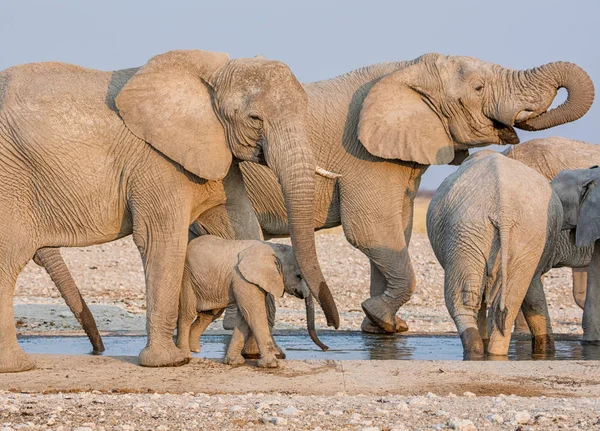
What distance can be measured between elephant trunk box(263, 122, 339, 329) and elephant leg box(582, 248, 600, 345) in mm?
3806

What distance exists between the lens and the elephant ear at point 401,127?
458 inches

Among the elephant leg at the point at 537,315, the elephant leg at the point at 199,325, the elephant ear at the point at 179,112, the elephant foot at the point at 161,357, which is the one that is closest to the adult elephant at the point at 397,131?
the elephant leg at the point at 537,315

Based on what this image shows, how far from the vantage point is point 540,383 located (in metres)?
7.89

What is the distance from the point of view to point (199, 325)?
9.55 m

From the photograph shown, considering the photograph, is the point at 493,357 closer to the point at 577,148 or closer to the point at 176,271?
the point at 176,271

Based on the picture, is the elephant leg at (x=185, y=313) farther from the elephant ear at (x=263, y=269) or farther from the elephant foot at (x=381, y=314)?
the elephant foot at (x=381, y=314)

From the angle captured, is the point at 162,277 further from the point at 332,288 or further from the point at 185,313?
the point at 332,288

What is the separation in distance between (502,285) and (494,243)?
13.3 inches

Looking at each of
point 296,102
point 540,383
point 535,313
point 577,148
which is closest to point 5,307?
point 296,102

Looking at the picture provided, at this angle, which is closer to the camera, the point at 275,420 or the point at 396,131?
the point at 275,420

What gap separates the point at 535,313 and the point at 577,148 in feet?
11.1

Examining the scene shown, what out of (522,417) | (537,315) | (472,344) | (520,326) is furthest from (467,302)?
(520,326)

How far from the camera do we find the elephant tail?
9336 millimetres

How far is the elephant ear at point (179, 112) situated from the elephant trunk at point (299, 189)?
0.42m
